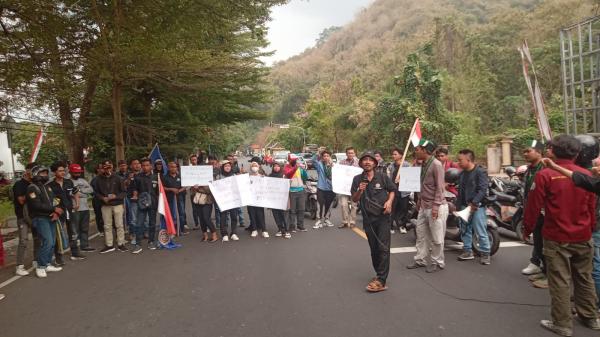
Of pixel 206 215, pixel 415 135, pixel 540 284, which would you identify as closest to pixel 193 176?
pixel 206 215

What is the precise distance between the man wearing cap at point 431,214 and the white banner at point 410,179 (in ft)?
5.31

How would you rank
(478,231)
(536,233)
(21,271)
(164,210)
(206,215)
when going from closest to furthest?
(536,233) < (478,231) < (21,271) < (164,210) < (206,215)

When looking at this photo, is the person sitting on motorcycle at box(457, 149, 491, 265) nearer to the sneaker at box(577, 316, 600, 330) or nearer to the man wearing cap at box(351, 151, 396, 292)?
the man wearing cap at box(351, 151, 396, 292)

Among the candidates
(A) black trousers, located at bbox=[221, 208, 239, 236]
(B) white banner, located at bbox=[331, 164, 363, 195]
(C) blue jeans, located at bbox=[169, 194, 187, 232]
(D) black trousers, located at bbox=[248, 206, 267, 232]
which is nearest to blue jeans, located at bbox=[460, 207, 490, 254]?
(B) white banner, located at bbox=[331, 164, 363, 195]

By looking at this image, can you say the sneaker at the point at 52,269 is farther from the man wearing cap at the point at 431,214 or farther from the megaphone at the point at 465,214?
the megaphone at the point at 465,214

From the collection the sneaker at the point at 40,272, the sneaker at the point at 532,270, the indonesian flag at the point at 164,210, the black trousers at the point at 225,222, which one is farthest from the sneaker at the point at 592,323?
the sneaker at the point at 40,272

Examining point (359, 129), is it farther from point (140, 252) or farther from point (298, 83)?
point (298, 83)

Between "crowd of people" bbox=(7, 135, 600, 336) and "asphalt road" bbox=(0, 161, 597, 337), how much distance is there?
32 centimetres

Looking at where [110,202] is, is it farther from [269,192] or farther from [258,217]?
[269,192]

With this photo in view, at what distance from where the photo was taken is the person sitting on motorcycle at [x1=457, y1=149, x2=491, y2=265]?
5.88 m

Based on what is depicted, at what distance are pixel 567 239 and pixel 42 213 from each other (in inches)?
268

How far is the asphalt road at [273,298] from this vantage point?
13.1 ft

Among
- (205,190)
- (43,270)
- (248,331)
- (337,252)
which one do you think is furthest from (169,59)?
(248,331)

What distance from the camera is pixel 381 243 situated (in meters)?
4.90
